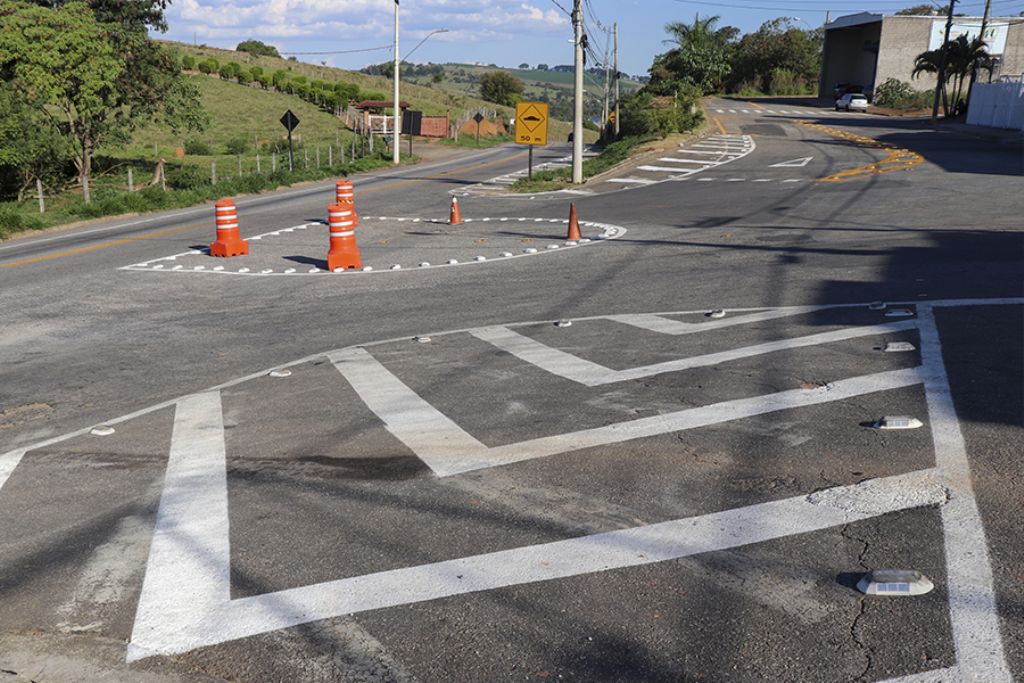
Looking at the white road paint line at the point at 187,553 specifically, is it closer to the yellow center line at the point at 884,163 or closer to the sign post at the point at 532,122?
the yellow center line at the point at 884,163

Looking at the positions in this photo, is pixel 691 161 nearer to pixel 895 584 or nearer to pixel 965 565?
pixel 965 565

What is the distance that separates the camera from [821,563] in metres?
4.74

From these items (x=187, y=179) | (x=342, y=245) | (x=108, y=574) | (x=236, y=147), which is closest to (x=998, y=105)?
(x=187, y=179)

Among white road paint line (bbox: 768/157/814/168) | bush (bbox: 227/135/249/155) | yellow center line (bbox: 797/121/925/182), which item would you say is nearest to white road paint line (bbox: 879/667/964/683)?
yellow center line (bbox: 797/121/925/182)

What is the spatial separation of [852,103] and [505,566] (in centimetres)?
6965

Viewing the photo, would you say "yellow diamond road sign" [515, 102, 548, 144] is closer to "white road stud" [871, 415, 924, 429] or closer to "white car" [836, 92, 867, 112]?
"white road stud" [871, 415, 924, 429]

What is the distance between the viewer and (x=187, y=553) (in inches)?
207

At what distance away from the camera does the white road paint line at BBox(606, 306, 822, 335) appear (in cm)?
1016

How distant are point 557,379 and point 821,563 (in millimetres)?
3931

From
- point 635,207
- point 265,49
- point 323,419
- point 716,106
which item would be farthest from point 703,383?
point 265,49

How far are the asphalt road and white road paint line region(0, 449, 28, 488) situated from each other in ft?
0.17

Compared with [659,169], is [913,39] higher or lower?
higher

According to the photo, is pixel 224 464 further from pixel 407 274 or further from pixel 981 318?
pixel 407 274

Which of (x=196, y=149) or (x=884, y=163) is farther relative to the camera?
(x=196, y=149)
